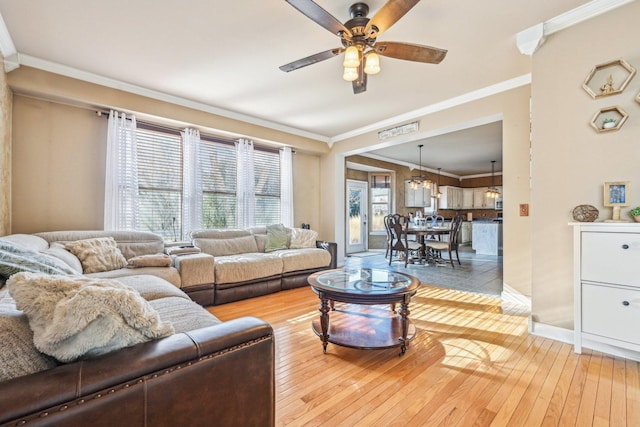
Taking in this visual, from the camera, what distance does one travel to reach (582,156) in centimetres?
229

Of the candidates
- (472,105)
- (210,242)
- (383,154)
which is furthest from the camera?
(383,154)

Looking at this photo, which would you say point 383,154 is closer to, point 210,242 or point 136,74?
point 210,242

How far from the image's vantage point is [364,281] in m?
2.48

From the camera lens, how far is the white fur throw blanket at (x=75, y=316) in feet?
2.53

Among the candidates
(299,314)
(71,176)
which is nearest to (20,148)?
(71,176)

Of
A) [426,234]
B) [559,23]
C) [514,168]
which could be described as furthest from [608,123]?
[426,234]

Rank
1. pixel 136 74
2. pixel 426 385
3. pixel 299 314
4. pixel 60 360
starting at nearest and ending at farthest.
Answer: pixel 60 360
pixel 426 385
pixel 299 314
pixel 136 74

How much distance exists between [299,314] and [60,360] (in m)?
2.40

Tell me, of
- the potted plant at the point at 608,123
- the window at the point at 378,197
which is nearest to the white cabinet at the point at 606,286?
the potted plant at the point at 608,123

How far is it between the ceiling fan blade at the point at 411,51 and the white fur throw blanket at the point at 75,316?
226cm

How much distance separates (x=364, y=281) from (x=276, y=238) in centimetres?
239

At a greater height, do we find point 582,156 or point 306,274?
point 582,156

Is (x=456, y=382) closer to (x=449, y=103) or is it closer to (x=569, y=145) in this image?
(x=569, y=145)

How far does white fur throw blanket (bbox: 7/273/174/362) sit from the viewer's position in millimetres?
770
